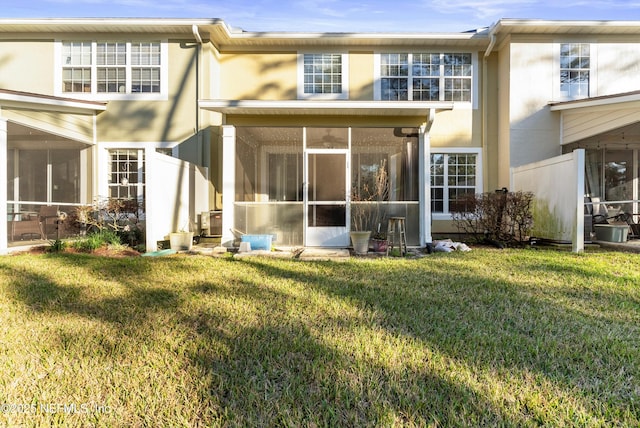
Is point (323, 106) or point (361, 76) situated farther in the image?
point (361, 76)

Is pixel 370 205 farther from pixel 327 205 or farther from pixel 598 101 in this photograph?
pixel 598 101

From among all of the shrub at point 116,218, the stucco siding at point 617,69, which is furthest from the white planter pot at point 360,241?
the stucco siding at point 617,69

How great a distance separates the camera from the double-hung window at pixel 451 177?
A: 32.2 feet

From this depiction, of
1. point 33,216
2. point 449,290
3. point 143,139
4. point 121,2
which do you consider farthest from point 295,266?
point 121,2

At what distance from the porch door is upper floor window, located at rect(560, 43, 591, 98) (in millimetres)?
6396

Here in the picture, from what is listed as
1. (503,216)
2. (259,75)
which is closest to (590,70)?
(503,216)

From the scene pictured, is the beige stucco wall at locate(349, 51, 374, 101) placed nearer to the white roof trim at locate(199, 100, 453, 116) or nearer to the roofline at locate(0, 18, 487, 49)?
the roofline at locate(0, 18, 487, 49)

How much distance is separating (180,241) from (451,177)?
7093 millimetres

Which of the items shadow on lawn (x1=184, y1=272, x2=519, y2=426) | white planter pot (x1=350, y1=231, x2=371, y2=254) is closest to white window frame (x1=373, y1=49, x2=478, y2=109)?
white planter pot (x1=350, y1=231, x2=371, y2=254)

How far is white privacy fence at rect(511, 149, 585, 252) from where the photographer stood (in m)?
6.96

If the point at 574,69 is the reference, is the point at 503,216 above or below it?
below

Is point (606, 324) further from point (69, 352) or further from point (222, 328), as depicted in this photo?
point (69, 352)

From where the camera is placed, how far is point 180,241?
7.68m

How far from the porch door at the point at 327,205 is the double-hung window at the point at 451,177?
123 inches
